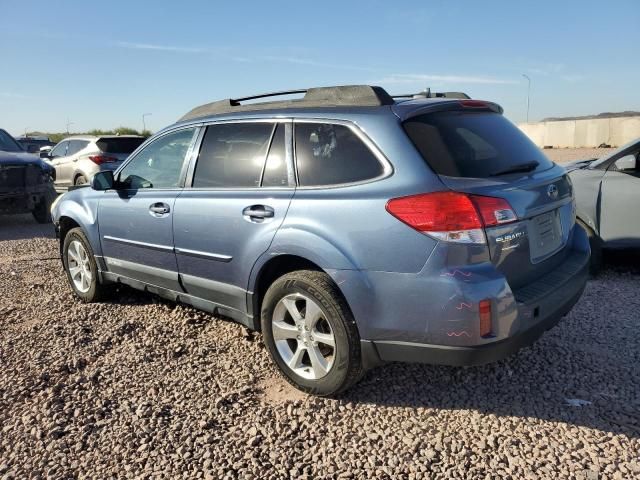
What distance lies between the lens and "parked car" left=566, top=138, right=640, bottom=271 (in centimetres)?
526

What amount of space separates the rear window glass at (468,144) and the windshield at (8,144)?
10245mm

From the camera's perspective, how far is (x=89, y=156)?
12172 mm

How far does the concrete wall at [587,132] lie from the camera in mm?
37156

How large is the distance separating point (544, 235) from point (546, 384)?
949 mm

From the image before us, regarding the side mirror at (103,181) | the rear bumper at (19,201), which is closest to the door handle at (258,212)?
the side mirror at (103,181)

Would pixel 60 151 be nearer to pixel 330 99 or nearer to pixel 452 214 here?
pixel 330 99

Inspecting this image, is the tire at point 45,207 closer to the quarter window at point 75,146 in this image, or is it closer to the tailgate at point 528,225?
the quarter window at point 75,146

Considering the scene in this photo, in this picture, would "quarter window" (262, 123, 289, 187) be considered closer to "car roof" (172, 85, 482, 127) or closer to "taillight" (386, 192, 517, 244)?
"car roof" (172, 85, 482, 127)

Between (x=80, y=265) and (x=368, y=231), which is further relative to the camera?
(x=80, y=265)

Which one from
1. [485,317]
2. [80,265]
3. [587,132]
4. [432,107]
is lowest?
[587,132]

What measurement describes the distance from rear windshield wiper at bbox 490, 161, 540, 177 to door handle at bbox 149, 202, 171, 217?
2318mm

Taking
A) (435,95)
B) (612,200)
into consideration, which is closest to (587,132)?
(612,200)

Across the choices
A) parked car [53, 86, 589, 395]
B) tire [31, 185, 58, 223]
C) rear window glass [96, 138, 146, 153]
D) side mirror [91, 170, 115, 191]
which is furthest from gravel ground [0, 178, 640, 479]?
rear window glass [96, 138, 146, 153]

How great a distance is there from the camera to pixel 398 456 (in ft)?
8.68
